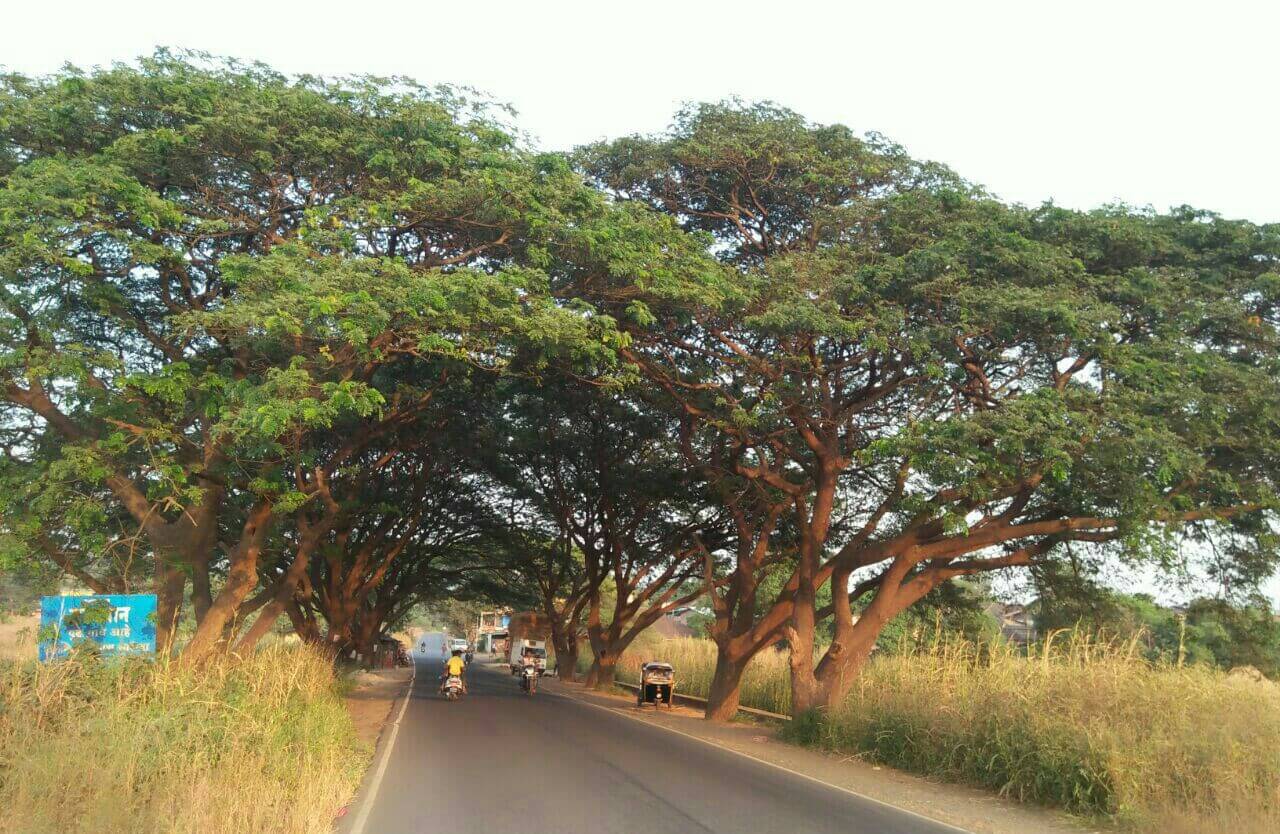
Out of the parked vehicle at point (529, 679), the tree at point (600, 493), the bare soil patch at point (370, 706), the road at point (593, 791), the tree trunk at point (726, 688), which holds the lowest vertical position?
the bare soil patch at point (370, 706)

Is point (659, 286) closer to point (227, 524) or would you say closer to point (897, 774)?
point (897, 774)

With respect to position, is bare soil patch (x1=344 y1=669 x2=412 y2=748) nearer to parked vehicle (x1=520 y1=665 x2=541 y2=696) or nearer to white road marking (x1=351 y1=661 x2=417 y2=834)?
white road marking (x1=351 y1=661 x2=417 y2=834)

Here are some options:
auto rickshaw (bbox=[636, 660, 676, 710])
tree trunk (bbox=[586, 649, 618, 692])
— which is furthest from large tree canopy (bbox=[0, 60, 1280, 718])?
tree trunk (bbox=[586, 649, 618, 692])

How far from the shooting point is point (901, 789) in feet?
43.9

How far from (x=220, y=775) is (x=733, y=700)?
17398 mm

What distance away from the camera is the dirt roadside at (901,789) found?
36.1 ft

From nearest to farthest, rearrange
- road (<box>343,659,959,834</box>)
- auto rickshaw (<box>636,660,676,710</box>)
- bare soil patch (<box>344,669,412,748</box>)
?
road (<box>343,659,959,834</box>), bare soil patch (<box>344,669,412,748</box>), auto rickshaw (<box>636,660,676,710</box>)

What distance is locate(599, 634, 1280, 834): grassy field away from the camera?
10234 mm

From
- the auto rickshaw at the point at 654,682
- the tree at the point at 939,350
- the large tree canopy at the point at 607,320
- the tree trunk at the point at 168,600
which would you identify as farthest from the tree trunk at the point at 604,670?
the tree trunk at the point at 168,600

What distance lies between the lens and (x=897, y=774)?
14.9 meters

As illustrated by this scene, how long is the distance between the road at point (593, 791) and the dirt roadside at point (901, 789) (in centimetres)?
47

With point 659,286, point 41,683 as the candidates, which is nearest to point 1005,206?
point 659,286

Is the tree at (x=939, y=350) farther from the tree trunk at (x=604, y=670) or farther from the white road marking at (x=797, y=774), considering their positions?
the tree trunk at (x=604, y=670)

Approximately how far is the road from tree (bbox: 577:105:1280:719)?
464 cm
